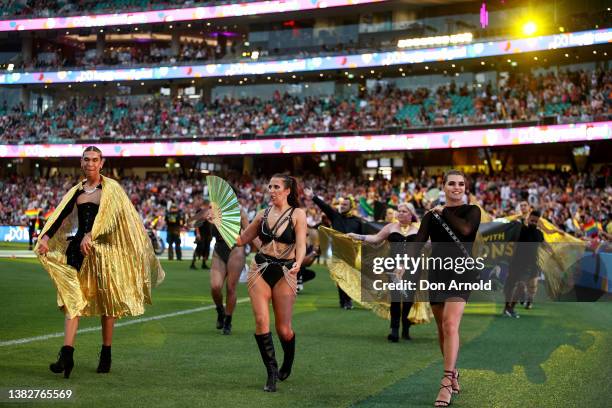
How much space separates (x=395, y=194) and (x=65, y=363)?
111ft

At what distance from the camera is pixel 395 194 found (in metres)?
40.9

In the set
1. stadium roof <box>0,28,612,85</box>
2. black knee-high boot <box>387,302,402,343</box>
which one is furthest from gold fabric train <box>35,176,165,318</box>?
stadium roof <box>0,28,612,85</box>

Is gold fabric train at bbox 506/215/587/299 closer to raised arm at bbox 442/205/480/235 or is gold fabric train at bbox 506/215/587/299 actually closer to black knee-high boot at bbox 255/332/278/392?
raised arm at bbox 442/205/480/235

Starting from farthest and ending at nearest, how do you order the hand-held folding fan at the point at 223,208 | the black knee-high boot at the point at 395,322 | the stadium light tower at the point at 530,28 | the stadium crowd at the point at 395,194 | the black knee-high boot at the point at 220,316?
the stadium light tower at the point at 530,28 → the stadium crowd at the point at 395,194 → the black knee-high boot at the point at 220,316 → the black knee-high boot at the point at 395,322 → the hand-held folding fan at the point at 223,208

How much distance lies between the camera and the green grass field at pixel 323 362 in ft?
24.1

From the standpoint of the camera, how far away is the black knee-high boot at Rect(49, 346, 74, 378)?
307 inches

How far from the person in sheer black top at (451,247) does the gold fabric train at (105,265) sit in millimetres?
2909

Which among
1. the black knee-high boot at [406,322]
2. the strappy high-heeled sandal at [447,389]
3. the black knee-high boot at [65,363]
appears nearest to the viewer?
the strappy high-heeled sandal at [447,389]

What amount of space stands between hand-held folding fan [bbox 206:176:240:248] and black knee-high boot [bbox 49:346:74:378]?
1994 millimetres

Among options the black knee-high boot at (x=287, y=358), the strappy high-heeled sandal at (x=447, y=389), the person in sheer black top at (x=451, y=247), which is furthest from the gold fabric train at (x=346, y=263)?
the strappy high-heeled sandal at (x=447, y=389)

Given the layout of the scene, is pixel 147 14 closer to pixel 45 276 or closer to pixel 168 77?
pixel 168 77

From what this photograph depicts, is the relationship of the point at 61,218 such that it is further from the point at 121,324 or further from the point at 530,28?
the point at 530,28

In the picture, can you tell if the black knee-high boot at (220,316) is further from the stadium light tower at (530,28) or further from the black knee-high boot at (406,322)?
the stadium light tower at (530,28)

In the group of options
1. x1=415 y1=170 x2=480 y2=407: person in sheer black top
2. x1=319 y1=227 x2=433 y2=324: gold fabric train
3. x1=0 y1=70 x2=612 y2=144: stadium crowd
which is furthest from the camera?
x1=0 y1=70 x2=612 y2=144: stadium crowd
